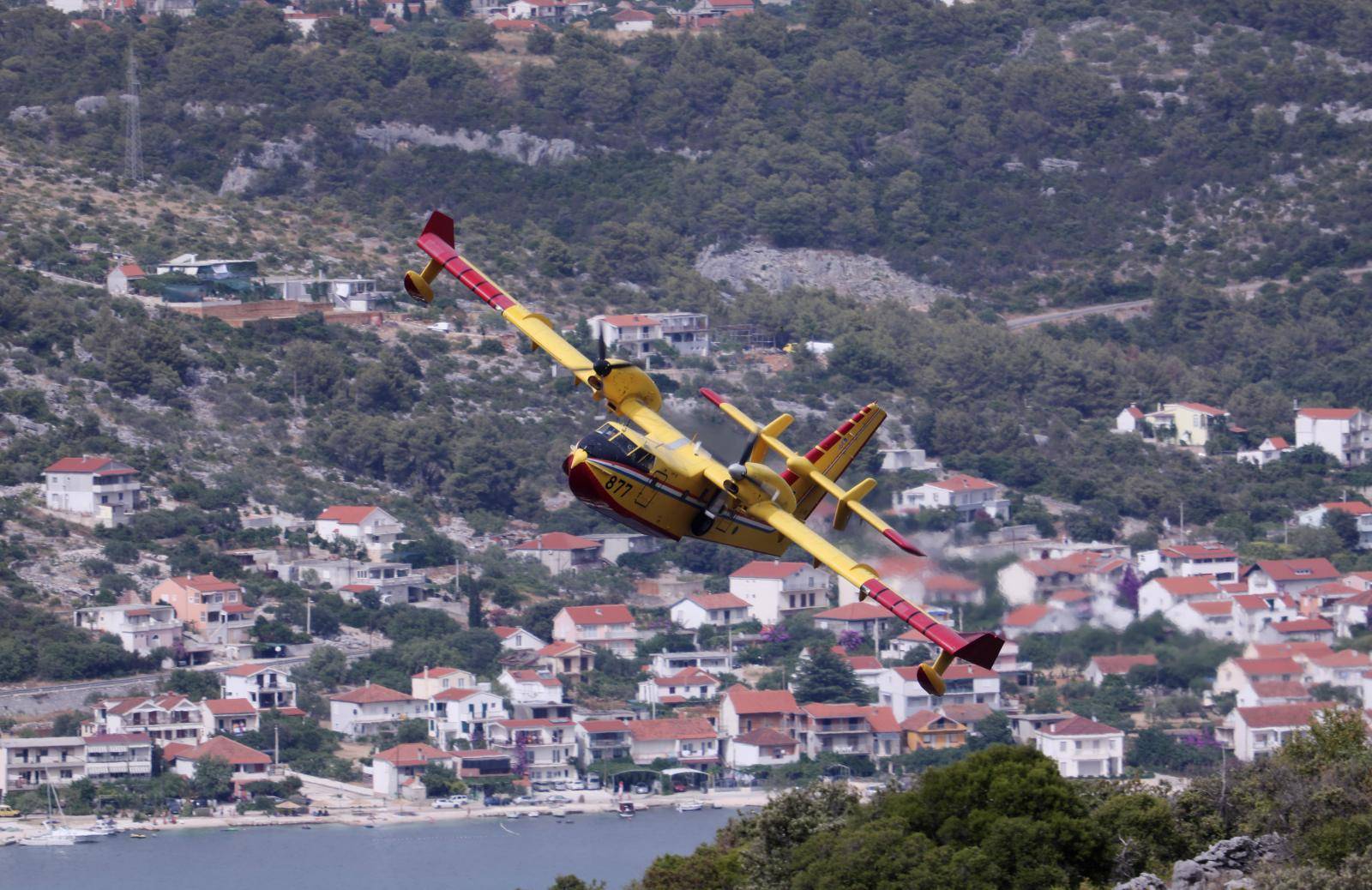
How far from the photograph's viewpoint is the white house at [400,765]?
244 ft

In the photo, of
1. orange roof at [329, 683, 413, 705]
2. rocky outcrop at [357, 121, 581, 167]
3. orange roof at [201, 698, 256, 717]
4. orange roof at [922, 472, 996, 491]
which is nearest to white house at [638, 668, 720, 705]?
orange roof at [329, 683, 413, 705]

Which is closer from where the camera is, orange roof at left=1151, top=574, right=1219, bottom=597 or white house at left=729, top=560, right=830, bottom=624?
orange roof at left=1151, top=574, right=1219, bottom=597

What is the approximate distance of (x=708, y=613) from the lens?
8638 centimetres

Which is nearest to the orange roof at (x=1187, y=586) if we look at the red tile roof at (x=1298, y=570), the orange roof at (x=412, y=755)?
the red tile roof at (x=1298, y=570)

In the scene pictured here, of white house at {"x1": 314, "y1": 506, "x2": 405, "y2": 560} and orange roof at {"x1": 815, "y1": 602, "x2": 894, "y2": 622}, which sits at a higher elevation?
white house at {"x1": 314, "y1": 506, "x2": 405, "y2": 560}

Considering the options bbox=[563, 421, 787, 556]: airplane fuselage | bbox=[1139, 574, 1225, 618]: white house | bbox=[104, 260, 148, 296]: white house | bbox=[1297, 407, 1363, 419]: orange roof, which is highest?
bbox=[104, 260, 148, 296]: white house

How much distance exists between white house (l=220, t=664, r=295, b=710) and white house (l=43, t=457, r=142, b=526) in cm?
981

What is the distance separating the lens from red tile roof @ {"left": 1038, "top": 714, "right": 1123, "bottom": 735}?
249 feet

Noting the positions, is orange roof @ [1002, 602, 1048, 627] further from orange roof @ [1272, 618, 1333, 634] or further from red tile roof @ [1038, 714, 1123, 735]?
orange roof @ [1272, 618, 1333, 634]

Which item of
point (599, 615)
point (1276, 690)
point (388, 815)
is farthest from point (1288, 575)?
point (388, 815)

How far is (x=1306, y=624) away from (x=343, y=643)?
25367mm

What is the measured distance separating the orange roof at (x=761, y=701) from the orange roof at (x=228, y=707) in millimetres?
11930

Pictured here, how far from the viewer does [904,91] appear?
141 m

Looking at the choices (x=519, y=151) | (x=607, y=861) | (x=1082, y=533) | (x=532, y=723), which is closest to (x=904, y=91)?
(x=519, y=151)
